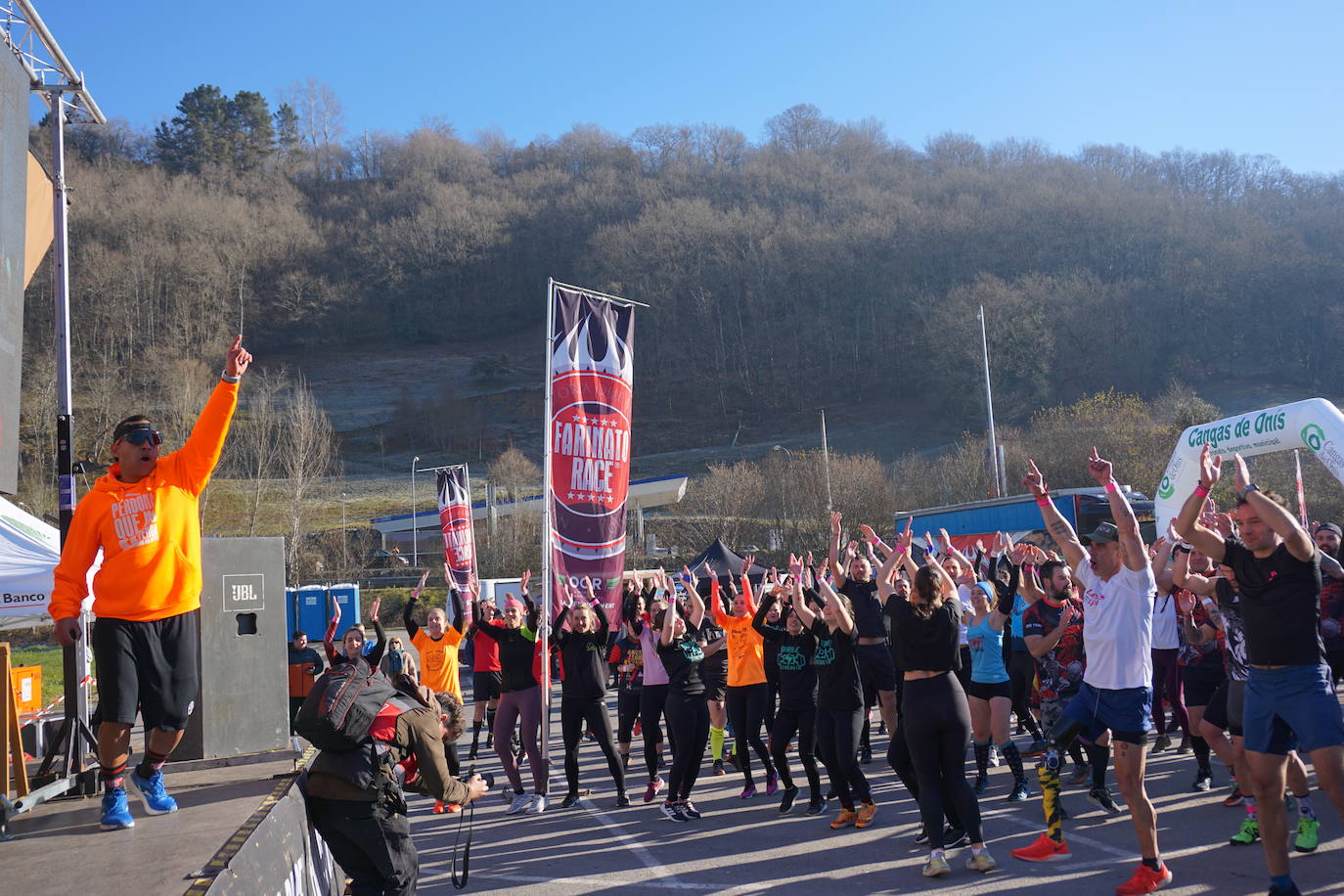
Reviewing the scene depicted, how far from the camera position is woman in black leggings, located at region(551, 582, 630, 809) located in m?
9.22

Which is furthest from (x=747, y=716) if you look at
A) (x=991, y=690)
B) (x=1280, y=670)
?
(x=1280, y=670)

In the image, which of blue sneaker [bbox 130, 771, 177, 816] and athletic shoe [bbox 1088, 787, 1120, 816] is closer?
blue sneaker [bbox 130, 771, 177, 816]

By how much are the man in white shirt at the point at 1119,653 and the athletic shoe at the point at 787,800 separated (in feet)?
10.4

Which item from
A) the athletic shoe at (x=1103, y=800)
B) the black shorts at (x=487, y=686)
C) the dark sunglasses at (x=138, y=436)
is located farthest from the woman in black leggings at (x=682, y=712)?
the dark sunglasses at (x=138, y=436)

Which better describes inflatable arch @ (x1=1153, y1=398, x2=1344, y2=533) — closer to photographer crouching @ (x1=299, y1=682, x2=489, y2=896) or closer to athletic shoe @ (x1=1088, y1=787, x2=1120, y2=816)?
athletic shoe @ (x1=1088, y1=787, x2=1120, y2=816)

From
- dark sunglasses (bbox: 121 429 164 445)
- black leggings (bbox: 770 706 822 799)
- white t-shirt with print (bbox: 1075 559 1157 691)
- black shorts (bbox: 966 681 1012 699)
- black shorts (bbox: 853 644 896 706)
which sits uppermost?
dark sunglasses (bbox: 121 429 164 445)

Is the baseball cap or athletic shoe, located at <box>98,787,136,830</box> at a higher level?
the baseball cap

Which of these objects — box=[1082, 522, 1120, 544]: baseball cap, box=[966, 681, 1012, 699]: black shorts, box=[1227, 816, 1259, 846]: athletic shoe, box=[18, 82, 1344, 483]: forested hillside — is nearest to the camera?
box=[1082, 522, 1120, 544]: baseball cap

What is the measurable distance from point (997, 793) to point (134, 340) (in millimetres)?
73432

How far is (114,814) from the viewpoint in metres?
4.58

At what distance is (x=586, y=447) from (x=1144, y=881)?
6275 mm

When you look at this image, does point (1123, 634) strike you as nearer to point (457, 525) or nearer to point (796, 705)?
point (796, 705)

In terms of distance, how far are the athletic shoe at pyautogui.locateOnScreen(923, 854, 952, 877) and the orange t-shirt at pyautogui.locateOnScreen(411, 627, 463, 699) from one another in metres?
Answer: 5.47

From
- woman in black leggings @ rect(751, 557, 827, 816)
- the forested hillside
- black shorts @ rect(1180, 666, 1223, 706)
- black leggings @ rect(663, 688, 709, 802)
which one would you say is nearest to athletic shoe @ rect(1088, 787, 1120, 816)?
black shorts @ rect(1180, 666, 1223, 706)
